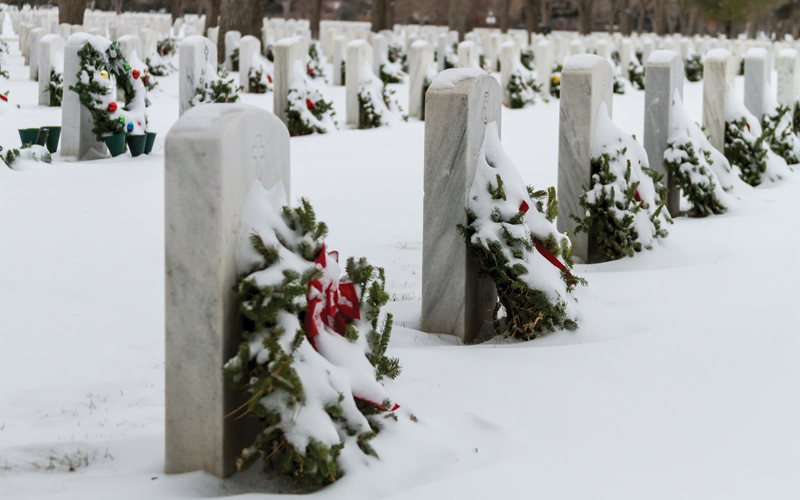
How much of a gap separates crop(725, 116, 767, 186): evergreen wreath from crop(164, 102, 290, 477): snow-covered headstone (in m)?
6.79

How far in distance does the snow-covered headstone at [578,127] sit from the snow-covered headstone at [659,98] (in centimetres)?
109

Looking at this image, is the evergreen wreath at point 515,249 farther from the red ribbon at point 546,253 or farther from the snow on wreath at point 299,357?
the snow on wreath at point 299,357

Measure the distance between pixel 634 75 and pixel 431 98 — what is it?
60.0 feet

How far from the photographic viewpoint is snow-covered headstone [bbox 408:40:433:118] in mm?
14680

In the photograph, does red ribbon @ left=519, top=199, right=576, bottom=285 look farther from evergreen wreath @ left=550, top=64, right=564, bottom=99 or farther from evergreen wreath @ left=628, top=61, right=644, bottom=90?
evergreen wreath @ left=628, top=61, right=644, bottom=90

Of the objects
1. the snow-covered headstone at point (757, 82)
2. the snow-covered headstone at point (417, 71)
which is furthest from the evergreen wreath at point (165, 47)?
the snow-covered headstone at point (757, 82)

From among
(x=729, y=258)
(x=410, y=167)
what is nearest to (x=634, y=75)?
(x=410, y=167)

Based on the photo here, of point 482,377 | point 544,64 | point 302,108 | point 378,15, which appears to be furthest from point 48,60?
point 378,15

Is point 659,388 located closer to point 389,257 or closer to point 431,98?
point 431,98

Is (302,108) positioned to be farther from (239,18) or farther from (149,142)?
(239,18)

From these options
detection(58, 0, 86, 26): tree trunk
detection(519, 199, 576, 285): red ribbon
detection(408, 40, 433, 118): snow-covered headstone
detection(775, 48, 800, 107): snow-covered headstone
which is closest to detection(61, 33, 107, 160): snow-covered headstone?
detection(408, 40, 433, 118): snow-covered headstone

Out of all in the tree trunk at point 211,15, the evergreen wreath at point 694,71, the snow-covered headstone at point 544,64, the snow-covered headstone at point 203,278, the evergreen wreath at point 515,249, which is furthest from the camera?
the tree trunk at point 211,15

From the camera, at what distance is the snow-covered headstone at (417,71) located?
1468cm

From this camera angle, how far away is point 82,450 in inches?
120
